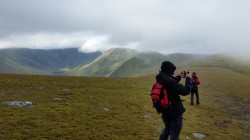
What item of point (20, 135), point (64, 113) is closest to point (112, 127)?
point (64, 113)

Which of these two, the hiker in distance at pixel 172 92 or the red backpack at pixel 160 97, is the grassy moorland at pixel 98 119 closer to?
the hiker in distance at pixel 172 92

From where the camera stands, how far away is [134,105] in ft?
109

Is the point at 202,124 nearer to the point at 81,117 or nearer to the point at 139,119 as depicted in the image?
the point at 139,119

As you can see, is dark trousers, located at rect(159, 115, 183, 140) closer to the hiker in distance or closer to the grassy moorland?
the hiker in distance

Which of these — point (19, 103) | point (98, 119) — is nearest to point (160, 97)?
point (98, 119)

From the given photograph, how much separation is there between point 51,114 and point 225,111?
22325 millimetres

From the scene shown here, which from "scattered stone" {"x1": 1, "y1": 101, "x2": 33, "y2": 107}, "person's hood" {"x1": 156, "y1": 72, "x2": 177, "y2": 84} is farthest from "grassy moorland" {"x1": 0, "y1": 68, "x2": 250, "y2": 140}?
"person's hood" {"x1": 156, "y1": 72, "x2": 177, "y2": 84}

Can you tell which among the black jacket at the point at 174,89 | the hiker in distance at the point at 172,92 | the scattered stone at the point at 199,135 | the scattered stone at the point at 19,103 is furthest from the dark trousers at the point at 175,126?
the scattered stone at the point at 19,103

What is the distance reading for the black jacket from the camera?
1438 centimetres

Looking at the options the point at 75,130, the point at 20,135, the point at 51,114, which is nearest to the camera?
the point at 20,135

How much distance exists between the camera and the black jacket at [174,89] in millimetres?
14383

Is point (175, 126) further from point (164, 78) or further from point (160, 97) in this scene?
point (164, 78)

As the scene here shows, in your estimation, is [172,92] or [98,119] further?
[98,119]

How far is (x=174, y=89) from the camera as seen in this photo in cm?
1446
